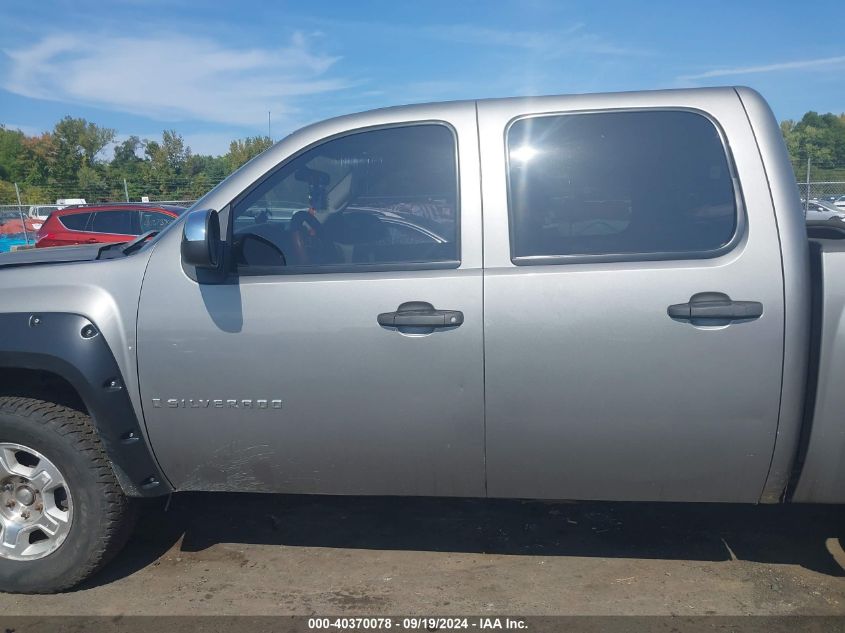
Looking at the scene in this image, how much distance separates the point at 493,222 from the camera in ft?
9.34

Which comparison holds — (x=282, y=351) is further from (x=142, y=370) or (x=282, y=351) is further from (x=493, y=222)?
(x=493, y=222)

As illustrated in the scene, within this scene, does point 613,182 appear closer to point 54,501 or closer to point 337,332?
point 337,332

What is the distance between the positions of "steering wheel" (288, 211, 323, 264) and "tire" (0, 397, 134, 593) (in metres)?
1.17

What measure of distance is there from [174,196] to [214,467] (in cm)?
2709

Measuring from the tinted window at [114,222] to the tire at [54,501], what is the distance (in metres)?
11.9

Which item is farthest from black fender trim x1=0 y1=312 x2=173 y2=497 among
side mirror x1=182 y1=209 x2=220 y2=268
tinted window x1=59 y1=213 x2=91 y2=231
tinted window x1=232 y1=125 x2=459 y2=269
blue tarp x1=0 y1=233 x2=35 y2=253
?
blue tarp x1=0 y1=233 x2=35 y2=253

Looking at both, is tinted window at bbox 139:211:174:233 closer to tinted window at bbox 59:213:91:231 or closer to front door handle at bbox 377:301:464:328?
tinted window at bbox 59:213:91:231

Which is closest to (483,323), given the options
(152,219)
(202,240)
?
(202,240)

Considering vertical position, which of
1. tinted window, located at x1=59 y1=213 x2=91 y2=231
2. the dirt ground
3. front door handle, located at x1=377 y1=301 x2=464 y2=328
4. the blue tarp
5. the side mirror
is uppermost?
tinted window, located at x1=59 y1=213 x2=91 y2=231

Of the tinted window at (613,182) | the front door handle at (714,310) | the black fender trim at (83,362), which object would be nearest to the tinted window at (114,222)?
the black fender trim at (83,362)

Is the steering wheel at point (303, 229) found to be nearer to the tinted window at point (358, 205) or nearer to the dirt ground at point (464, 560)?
the tinted window at point (358, 205)

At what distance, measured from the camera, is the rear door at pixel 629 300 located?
2684mm

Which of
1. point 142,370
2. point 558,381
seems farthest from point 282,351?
point 558,381

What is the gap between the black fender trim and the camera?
115 inches
